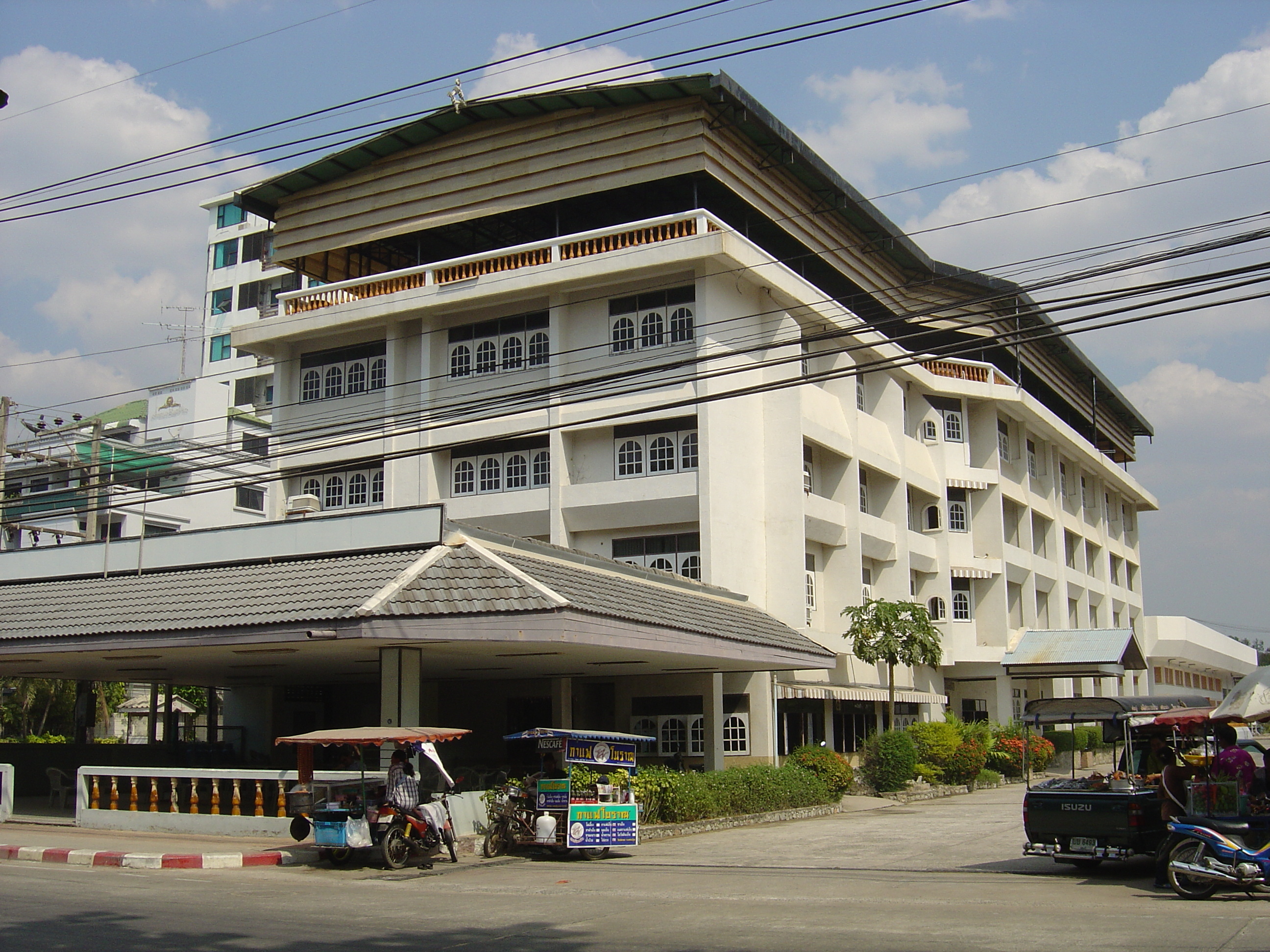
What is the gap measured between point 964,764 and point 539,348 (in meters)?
17.0

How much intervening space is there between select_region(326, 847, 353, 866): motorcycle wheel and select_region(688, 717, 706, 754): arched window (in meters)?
15.0

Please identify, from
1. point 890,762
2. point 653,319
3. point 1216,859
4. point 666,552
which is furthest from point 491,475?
point 1216,859

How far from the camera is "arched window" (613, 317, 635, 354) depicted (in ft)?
109

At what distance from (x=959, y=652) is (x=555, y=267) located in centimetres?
2083

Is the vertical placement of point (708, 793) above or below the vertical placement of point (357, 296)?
below

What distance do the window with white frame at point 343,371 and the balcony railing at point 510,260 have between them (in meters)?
1.55

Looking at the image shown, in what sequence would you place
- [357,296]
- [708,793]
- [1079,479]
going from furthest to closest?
1. [1079,479]
2. [357,296]
3. [708,793]

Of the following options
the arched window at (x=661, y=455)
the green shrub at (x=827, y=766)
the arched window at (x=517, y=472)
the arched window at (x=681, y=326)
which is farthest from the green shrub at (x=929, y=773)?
the arched window at (x=517, y=472)

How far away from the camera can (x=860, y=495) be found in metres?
38.5

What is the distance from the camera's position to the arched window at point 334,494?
3778 centimetres

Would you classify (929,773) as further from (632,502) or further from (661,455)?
(661,455)

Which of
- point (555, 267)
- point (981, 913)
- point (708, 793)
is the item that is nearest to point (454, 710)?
point (708, 793)

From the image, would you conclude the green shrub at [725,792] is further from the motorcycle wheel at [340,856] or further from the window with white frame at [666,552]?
the window with white frame at [666,552]

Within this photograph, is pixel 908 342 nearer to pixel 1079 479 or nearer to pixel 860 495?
pixel 860 495
